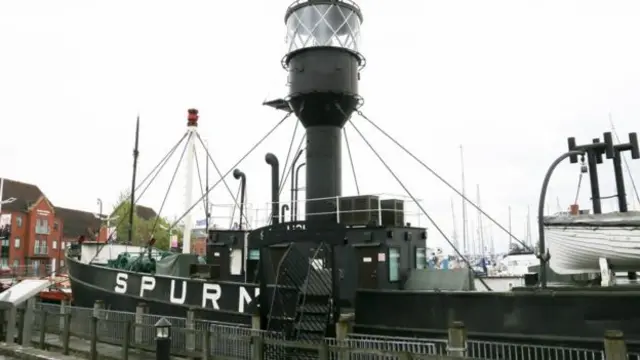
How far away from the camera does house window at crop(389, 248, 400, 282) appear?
11.2 metres

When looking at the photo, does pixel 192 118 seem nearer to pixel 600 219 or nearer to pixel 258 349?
pixel 258 349

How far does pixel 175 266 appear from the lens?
1455 cm

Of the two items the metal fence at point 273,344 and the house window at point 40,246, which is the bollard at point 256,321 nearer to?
the metal fence at point 273,344

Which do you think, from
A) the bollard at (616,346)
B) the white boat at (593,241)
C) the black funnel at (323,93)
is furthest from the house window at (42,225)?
the bollard at (616,346)

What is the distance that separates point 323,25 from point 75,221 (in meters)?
65.4

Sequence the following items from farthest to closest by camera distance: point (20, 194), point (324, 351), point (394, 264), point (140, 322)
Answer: point (20, 194) < point (140, 322) < point (394, 264) < point (324, 351)

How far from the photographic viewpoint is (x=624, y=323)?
26.3 ft

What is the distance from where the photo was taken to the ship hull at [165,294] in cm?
1188

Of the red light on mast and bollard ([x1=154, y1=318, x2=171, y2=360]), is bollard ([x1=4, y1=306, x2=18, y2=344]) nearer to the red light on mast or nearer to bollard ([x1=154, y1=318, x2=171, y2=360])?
bollard ([x1=154, y1=318, x2=171, y2=360])

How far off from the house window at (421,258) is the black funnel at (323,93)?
7.31ft

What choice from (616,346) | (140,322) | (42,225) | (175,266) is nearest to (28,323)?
(140,322)

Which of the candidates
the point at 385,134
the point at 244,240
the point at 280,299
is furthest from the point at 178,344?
the point at 385,134

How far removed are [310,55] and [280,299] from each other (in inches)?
248

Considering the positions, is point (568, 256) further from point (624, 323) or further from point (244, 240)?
point (244, 240)
